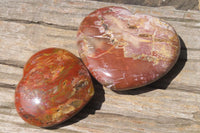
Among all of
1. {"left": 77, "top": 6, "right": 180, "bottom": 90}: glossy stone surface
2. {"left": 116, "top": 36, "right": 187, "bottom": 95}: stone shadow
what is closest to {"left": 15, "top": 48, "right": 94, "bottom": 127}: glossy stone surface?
{"left": 77, "top": 6, "right": 180, "bottom": 90}: glossy stone surface

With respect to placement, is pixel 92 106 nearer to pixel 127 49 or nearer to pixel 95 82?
pixel 95 82

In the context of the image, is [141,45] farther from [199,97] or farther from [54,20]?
[54,20]

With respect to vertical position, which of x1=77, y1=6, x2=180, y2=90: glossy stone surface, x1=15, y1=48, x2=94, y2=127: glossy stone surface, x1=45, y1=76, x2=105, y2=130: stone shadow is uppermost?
x1=77, y1=6, x2=180, y2=90: glossy stone surface

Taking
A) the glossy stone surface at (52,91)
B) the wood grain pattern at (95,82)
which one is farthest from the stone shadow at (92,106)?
the glossy stone surface at (52,91)

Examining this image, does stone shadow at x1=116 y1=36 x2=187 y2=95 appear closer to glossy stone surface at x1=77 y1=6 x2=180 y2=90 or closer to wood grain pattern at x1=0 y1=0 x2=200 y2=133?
wood grain pattern at x1=0 y1=0 x2=200 y2=133

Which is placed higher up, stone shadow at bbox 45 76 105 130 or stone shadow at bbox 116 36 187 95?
stone shadow at bbox 116 36 187 95

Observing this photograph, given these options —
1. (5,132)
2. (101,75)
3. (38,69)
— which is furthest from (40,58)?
(5,132)
